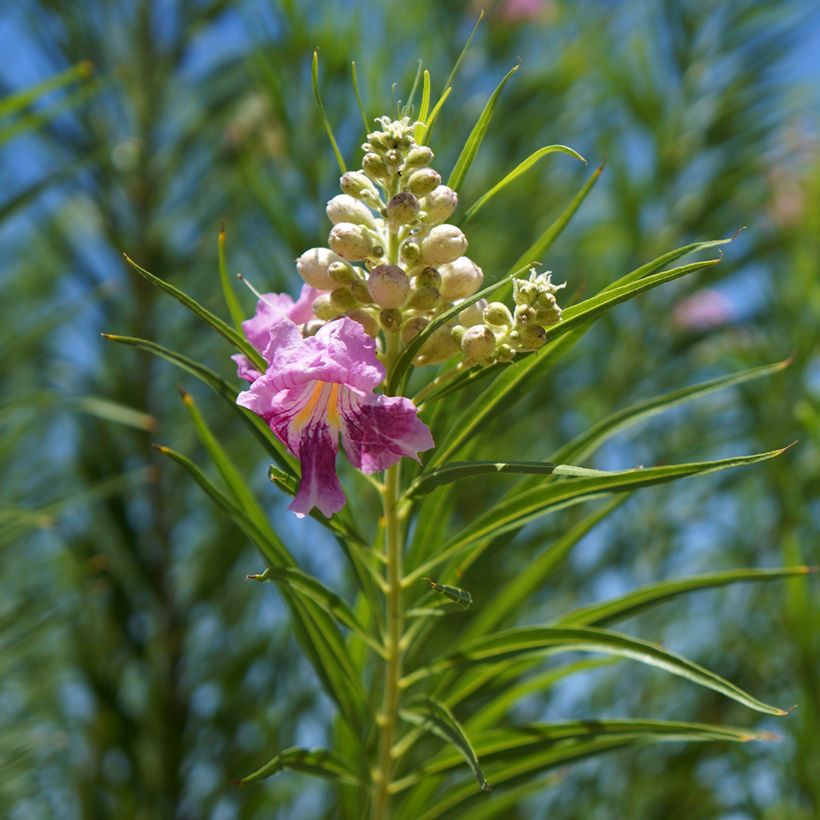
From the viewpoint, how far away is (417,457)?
0.66 metres

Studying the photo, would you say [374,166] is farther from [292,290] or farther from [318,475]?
[292,290]

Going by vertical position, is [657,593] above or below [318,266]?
below

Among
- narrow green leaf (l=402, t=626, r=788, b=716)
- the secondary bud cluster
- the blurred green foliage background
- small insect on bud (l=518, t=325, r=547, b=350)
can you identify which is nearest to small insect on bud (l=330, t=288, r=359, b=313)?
the secondary bud cluster

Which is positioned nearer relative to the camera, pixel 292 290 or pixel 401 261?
pixel 401 261

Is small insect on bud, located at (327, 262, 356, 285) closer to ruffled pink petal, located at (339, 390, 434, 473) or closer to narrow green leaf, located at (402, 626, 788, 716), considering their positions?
ruffled pink petal, located at (339, 390, 434, 473)

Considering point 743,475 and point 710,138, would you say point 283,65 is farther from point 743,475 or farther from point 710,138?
point 743,475

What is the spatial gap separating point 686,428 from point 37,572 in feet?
3.98

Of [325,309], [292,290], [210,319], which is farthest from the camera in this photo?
[292,290]

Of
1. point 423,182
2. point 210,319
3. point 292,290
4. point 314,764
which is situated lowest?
point 314,764

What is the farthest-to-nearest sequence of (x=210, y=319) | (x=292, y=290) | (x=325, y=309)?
(x=292, y=290) < (x=325, y=309) < (x=210, y=319)

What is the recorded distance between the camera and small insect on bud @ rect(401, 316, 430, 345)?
0.72 meters

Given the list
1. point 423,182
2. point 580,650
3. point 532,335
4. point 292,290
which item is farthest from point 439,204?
point 292,290

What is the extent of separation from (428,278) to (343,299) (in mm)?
→ 61

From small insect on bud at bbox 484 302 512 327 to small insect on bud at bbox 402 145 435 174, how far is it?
0.38 feet
